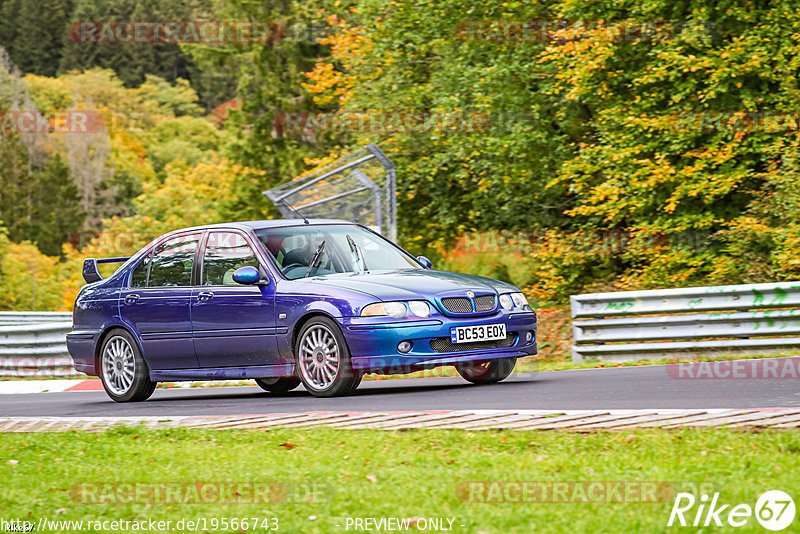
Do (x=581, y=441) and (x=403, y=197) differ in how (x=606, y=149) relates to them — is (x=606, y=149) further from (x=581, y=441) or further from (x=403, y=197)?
(x=581, y=441)

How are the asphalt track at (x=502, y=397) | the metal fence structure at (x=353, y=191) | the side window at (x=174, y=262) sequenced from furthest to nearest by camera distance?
the metal fence structure at (x=353, y=191) → the side window at (x=174, y=262) → the asphalt track at (x=502, y=397)

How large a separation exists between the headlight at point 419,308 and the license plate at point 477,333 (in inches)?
10.6

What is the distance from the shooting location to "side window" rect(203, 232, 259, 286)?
1145 centimetres

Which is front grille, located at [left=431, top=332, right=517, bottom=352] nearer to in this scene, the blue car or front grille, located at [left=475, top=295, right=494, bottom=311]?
the blue car

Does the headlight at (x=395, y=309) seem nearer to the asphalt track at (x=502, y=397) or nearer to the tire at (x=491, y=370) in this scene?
the asphalt track at (x=502, y=397)

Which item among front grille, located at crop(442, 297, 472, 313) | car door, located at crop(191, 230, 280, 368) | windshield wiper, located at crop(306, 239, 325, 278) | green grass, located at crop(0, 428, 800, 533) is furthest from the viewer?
windshield wiper, located at crop(306, 239, 325, 278)

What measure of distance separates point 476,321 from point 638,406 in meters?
2.22

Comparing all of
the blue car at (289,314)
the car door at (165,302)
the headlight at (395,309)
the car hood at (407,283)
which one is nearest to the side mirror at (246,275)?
the blue car at (289,314)

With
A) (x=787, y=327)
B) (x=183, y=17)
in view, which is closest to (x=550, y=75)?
(x=787, y=327)

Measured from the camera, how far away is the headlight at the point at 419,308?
33.8ft

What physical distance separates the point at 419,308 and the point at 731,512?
551 centimetres

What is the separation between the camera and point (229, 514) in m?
5.37

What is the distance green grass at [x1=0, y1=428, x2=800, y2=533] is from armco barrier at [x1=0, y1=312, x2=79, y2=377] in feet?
32.7

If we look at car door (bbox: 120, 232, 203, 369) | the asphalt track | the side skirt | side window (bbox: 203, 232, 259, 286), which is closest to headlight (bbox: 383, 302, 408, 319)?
the asphalt track
